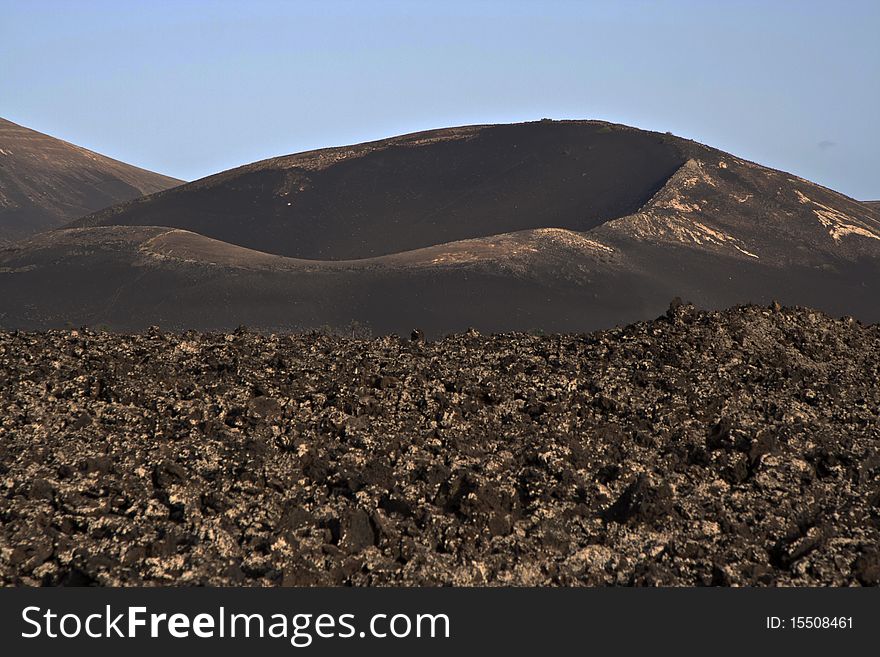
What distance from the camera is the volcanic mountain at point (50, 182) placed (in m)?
108

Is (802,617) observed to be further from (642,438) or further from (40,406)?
(40,406)

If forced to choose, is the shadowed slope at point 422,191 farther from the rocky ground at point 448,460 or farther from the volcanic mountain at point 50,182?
the rocky ground at point 448,460

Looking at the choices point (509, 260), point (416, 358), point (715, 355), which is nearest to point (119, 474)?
point (416, 358)

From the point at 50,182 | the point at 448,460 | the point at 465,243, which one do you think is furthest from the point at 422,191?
the point at 448,460

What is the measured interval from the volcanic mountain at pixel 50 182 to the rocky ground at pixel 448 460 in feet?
299

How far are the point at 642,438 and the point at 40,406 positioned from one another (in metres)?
6.25

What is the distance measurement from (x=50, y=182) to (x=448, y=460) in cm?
11620

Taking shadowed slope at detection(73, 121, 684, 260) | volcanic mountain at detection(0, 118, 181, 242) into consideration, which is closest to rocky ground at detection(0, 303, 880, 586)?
shadowed slope at detection(73, 121, 684, 260)

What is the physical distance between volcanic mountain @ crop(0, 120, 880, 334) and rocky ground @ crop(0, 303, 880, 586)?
37.6m

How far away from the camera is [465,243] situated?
67.7 meters

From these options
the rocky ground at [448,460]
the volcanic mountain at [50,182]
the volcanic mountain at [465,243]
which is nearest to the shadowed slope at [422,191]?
the volcanic mountain at [465,243]

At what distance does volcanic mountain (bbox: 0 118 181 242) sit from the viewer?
10838 centimetres

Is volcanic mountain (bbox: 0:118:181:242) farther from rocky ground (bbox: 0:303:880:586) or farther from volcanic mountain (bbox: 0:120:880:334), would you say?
rocky ground (bbox: 0:303:880:586)

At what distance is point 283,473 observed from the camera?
10.6m
